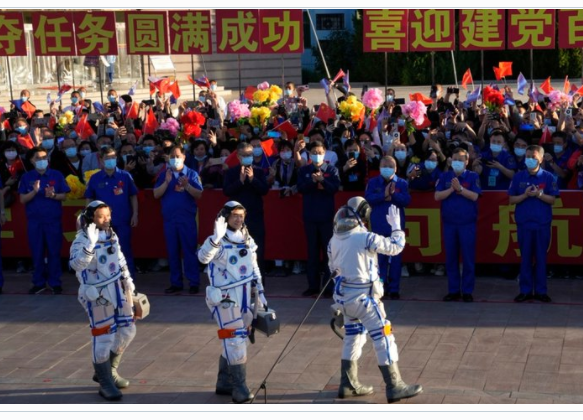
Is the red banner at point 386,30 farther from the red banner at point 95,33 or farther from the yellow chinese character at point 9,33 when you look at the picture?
the yellow chinese character at point 9,33

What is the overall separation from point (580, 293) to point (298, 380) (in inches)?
180

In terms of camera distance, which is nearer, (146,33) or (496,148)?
(496,148)

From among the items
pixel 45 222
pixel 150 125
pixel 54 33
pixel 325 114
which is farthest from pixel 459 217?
pixel 54 33

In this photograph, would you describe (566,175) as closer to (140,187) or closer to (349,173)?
(349,173)

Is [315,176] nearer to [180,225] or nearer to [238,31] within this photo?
[180,225]

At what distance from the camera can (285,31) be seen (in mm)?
17891

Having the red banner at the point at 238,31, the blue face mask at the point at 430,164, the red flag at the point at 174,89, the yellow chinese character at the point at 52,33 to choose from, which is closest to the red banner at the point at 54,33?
the yellow chinese character at the point at 52,33

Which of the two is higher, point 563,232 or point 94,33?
point 94,33

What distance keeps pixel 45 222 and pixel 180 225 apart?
5.71ft

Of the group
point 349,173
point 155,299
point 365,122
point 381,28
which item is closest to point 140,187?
point 155,299

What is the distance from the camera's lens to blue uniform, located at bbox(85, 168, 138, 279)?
43.4 feet

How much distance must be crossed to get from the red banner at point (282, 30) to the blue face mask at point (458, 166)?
242 inches

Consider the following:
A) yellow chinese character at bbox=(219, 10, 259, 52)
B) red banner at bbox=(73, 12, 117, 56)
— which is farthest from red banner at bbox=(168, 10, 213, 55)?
red banner at bbox=(73, 12, 117, 56)

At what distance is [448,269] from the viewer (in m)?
12.5
